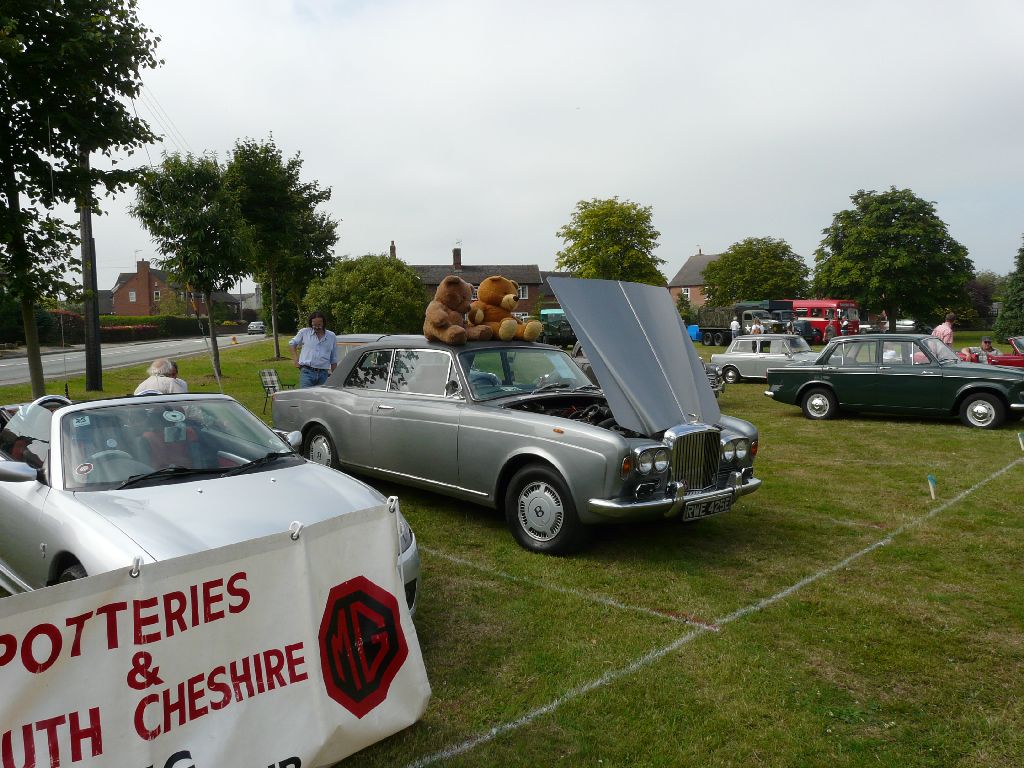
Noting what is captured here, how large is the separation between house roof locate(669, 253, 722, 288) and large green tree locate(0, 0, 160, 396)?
96365 millimetres

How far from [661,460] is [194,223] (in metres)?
15.1

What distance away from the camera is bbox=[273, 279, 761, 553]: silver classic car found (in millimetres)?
5430

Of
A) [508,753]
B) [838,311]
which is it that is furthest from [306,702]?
[838,311]

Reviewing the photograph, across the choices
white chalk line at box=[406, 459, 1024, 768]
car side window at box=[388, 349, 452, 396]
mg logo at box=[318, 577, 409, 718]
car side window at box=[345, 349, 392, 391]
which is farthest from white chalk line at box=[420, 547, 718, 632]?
car side window at box=[345, 349, 392, 391]

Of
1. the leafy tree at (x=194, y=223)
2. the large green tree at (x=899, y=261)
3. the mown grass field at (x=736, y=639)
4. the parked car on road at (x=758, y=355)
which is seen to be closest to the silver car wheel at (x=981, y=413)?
the mown grass field at (x=736, y=639)

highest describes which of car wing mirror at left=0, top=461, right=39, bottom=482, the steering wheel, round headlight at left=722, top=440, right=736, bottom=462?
the steering wheel

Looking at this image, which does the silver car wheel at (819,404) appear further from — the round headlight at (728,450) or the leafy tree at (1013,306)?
the leafy tree at (1013,306)

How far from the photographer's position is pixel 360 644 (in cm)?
304

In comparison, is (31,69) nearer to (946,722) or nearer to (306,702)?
(306,702)

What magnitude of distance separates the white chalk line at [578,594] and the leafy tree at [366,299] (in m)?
23.1

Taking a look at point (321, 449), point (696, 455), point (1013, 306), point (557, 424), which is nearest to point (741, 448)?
point (696, 455)

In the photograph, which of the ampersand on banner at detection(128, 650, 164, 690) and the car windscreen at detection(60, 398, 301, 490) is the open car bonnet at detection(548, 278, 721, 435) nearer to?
the car windscreen at detection(60, 398, 301, 490)

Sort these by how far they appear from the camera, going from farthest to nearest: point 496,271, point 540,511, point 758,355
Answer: point 496,271, point 758,355, point 540,511

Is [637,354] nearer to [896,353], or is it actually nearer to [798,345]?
[896,353]
